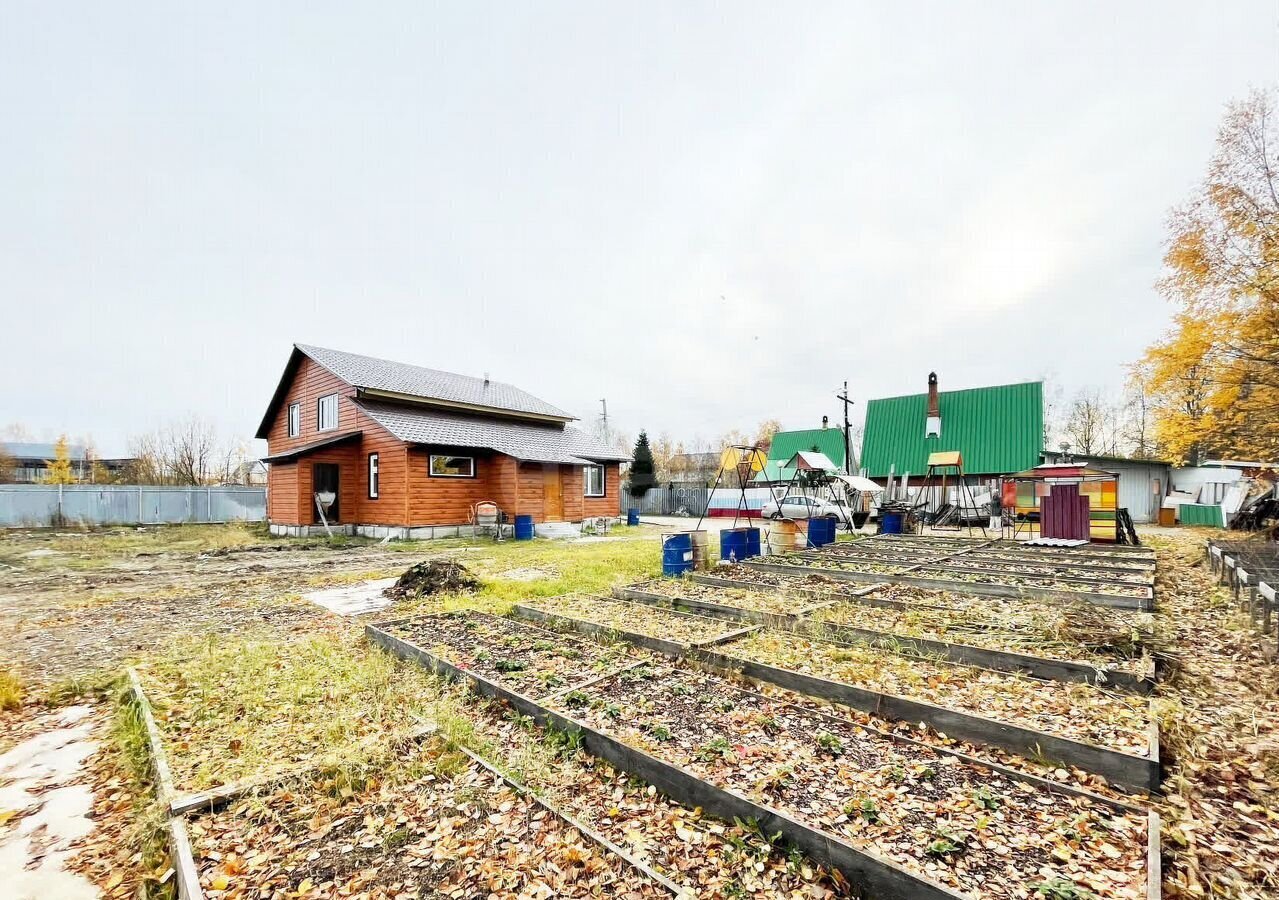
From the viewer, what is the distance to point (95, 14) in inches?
403

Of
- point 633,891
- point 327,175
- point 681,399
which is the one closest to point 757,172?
point 327,175

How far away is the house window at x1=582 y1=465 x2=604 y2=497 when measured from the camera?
→ 2167 cm

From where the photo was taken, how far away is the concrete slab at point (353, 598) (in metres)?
7.51

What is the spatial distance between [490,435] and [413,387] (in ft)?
11.1

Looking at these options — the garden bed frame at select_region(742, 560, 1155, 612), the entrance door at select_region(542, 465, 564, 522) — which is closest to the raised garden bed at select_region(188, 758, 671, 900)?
the garden bed frame at select_region(742, 560, 1155, 612)

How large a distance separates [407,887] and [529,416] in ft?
67.7

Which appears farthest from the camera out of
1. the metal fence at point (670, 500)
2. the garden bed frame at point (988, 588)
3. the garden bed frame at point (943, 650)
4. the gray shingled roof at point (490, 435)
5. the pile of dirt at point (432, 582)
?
the metal fence at point (670, 500)

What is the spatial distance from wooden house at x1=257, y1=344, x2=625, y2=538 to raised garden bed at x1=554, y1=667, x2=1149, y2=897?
46.8 ft

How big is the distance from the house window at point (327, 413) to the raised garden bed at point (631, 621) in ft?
48.1

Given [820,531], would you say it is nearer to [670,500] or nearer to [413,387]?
[413,387]

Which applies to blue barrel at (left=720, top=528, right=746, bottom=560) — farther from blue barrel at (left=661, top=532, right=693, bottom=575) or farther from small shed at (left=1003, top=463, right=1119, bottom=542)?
small shed at (left=1003, top=463, right=1119, bottom=542)

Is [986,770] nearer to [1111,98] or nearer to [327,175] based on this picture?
[1111,98]

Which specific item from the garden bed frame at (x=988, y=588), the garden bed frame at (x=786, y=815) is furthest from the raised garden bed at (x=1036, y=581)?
the garden bed frame at (x=786, y=815)

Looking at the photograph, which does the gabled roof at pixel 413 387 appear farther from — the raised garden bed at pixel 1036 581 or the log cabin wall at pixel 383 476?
the raised garden bed at pixel 1036 581
